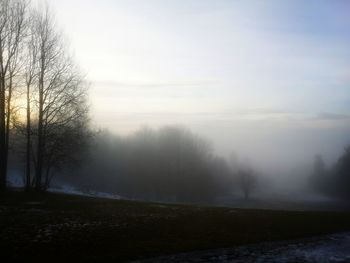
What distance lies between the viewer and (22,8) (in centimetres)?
2852

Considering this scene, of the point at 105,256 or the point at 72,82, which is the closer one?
the point at 105,256

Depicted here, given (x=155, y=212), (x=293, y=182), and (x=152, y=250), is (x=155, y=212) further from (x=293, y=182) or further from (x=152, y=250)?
(x=293, y=182)

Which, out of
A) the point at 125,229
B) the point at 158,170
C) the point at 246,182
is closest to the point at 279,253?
the point at 125,229

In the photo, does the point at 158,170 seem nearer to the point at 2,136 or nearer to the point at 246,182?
the point at 246,182

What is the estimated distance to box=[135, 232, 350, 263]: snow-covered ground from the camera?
13.3 meters

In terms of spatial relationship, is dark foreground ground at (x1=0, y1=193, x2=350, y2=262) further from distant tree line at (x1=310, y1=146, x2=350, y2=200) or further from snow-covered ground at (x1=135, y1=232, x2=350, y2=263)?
distant tree line at (x1=310, y1=146, x2=350, y2=200)

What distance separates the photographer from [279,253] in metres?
14.4

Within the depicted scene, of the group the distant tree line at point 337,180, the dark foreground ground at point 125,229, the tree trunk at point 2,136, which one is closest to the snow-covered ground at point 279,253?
the dark foreground ground at point 125,229

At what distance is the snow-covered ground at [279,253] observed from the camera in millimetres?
13336

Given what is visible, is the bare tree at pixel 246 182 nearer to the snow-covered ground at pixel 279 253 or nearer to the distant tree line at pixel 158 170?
the distant tree line at pixel 158 170

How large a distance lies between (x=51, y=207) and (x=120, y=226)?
240 inches

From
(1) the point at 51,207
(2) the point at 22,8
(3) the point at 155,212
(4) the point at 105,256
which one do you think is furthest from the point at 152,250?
(2) the point at 22,8

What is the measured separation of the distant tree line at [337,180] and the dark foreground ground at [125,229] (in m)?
63.1

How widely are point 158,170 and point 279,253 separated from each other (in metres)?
67.3
